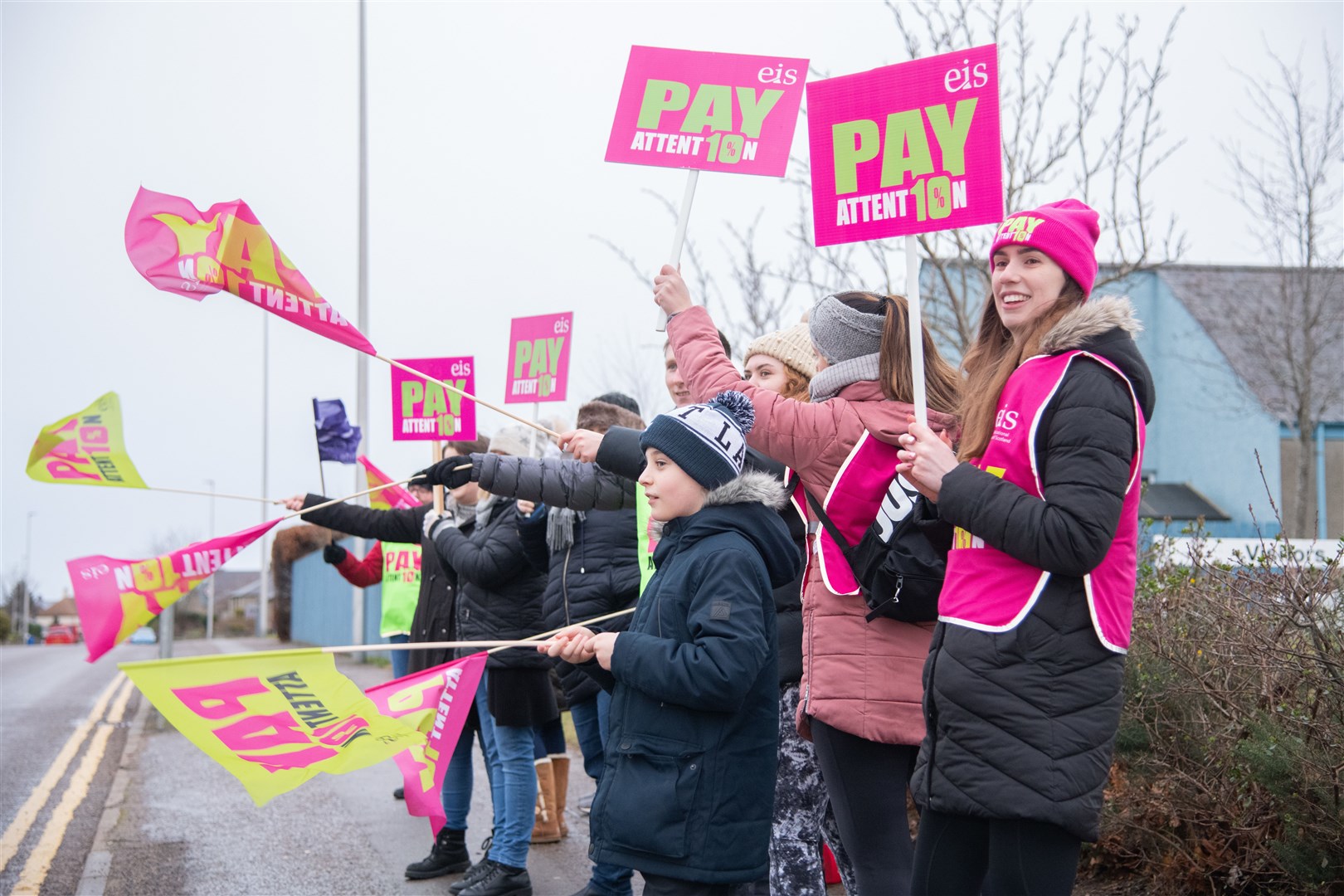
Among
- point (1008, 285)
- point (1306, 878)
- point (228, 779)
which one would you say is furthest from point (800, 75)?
point (228, 779)

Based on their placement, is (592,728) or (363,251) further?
(363,251)

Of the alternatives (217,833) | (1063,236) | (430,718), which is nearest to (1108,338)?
(1063,236)

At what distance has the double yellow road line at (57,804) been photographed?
249 inches

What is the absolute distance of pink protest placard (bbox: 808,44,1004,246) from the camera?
10.3ft

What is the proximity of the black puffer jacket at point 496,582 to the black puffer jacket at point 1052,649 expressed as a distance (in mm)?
3265

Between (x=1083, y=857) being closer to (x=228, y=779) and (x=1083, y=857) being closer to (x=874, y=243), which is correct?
(x=874, y=243)

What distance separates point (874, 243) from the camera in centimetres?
873

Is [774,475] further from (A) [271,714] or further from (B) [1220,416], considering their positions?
(B) [1220,416]

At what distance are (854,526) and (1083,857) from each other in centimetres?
256

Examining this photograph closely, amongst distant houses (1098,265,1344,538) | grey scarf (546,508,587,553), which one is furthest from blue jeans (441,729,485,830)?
distant houses (1098,265,1344,538)

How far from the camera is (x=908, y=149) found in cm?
325

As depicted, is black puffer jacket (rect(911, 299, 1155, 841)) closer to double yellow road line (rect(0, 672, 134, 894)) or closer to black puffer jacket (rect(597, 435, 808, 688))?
black puffer jacket (rect(597, 435, 808, 688))

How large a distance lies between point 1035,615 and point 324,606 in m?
31.0

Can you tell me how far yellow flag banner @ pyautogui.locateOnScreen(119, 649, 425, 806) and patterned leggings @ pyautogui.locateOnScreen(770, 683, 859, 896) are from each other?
1.15 metres
